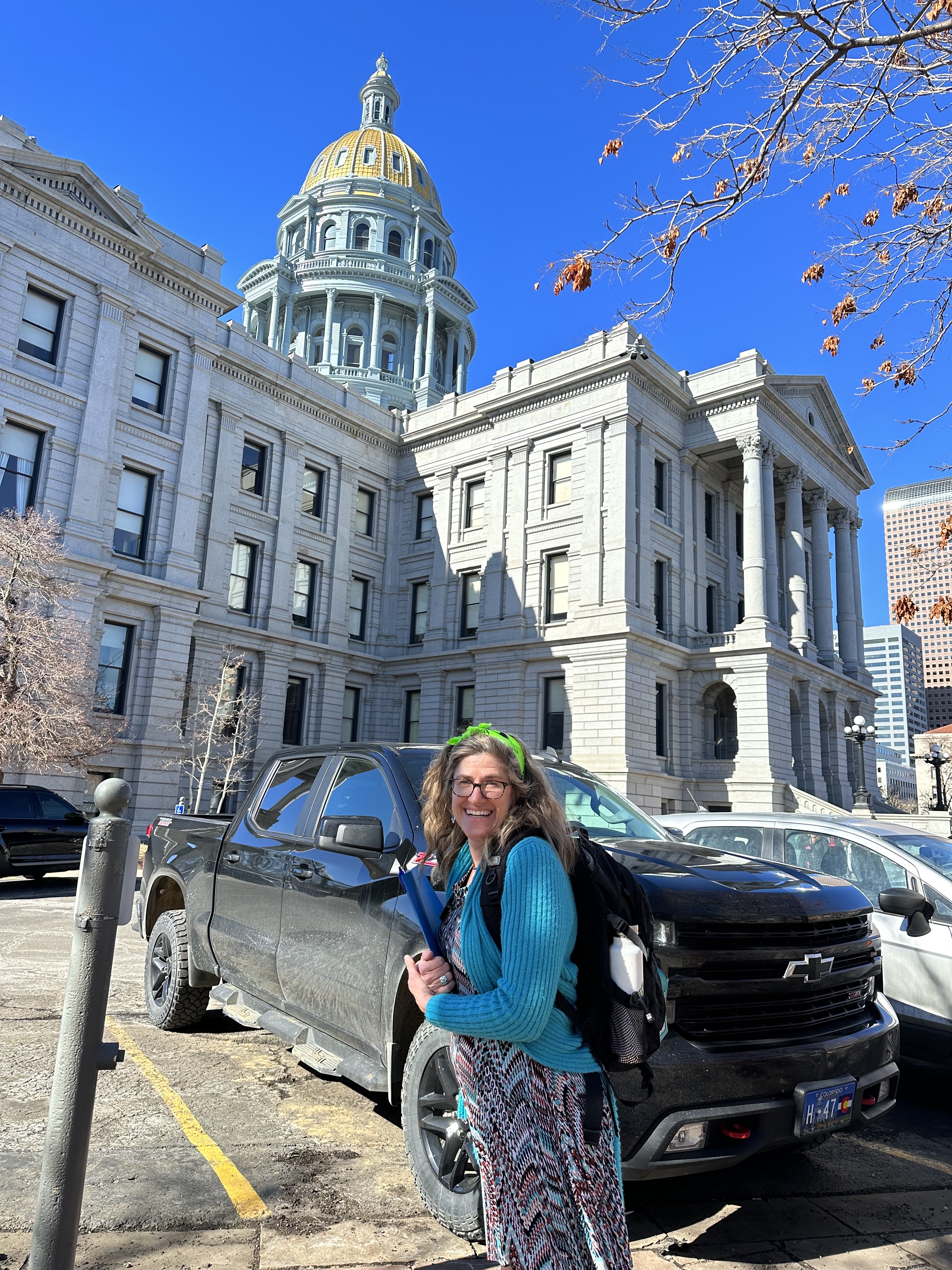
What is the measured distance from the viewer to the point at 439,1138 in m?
3.43

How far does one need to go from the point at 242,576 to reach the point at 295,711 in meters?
6.26

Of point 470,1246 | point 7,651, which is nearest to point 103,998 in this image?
point 470,1246

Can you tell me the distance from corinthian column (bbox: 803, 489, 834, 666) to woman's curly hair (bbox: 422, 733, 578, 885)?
42816 millimetres

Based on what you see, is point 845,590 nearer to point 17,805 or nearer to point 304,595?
point 304,595

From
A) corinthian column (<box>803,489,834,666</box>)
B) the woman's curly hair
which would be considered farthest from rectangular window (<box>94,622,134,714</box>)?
corinthian column (<box>803,489,834,666</box>)

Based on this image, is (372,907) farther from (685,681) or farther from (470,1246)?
(685,681)

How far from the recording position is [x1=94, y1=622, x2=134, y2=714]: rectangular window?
90.2ft

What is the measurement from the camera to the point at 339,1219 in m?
3.51

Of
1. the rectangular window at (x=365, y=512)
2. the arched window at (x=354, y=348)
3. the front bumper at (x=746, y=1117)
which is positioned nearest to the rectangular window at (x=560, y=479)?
the rectangular window at (x=365, y=512)

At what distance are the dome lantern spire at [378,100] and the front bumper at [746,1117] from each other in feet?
274

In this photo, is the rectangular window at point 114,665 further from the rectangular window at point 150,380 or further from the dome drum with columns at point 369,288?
the dome drum with columns at point 369,288

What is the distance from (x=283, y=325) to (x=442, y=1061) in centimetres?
6374

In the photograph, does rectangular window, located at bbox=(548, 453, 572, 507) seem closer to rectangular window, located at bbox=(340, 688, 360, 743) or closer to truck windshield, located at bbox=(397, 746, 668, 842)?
rectangular window, located at bbox=(340, 688, 360, 743)

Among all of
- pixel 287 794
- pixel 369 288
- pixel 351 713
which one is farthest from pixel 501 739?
pixel 369 288
